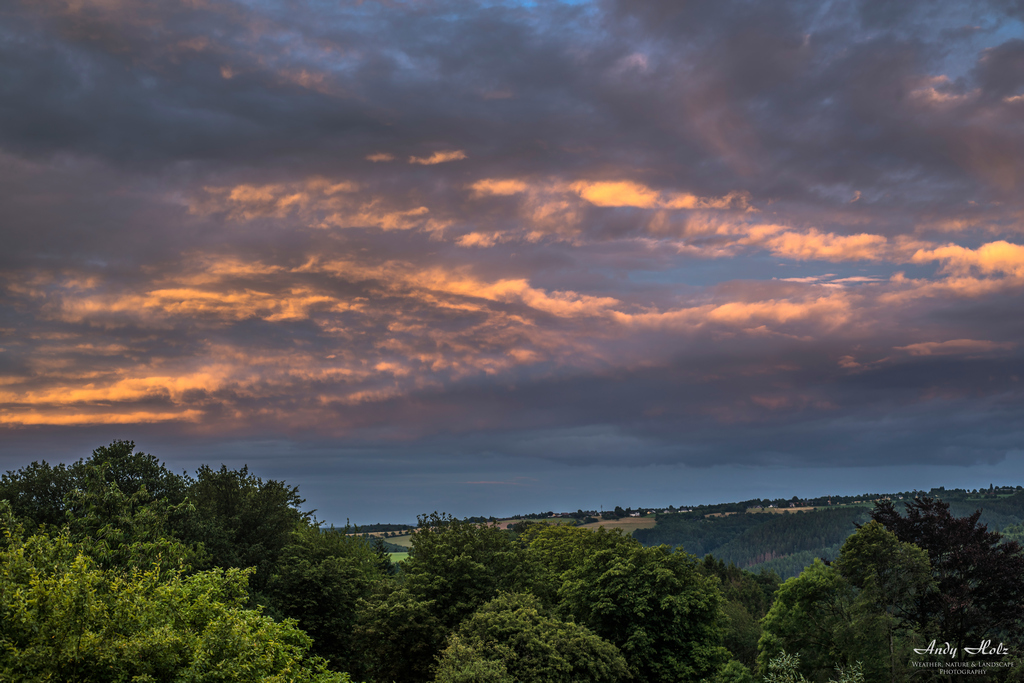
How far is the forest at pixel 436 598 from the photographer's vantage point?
2561 centimetres

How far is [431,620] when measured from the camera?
47406mm

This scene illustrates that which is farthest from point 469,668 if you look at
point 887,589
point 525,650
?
point 887,589

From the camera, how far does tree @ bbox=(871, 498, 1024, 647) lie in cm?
4888

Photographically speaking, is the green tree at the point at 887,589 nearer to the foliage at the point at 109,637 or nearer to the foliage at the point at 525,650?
the foliage at the point at 525,650

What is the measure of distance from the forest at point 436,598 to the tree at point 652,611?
0.67ft

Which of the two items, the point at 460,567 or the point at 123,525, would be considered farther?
the point at 460,567

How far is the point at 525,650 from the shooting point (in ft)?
132

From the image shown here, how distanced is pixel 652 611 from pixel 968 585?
25.5 m

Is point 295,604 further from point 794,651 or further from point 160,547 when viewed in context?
point 794,651

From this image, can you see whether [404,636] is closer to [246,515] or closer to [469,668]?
[469,668]

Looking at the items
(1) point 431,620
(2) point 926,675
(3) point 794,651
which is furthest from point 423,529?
(2) point 926,675

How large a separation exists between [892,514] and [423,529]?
138 ft

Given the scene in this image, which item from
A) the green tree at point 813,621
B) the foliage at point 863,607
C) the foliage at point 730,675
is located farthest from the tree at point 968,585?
the foliage at point 730,675

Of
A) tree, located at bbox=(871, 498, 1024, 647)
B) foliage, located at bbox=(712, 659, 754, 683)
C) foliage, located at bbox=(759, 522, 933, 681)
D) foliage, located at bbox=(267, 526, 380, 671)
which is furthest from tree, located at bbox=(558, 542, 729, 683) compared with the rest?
foliage, located at bbox=(267, 526, 380, 671)
